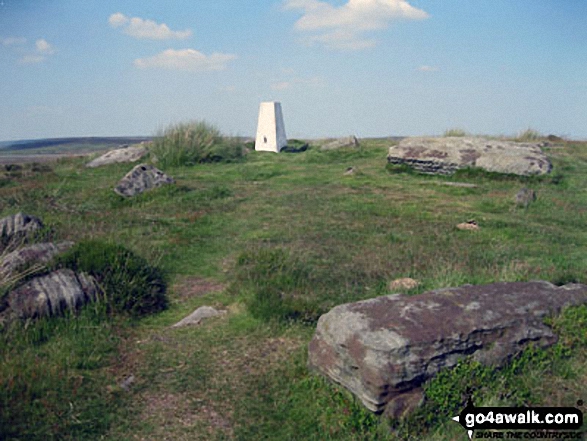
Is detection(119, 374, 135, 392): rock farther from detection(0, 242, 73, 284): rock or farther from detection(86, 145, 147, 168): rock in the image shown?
detection(86, 145, 147, 168): rock

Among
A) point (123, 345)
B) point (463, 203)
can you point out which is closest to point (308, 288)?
point (123, 345)

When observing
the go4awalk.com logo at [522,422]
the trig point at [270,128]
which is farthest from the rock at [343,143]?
the go4awalk.com logo at [522,422]

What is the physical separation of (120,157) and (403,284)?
15.8 metres

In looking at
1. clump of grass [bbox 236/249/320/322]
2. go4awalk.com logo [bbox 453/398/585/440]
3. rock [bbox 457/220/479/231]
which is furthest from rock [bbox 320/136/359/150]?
go4awalk.com logo [bbox 453/398/585/440]

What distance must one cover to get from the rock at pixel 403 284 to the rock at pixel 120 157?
1507 centimetres

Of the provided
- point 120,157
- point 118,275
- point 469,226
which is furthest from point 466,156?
point 120,157

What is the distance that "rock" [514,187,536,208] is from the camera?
428 inches

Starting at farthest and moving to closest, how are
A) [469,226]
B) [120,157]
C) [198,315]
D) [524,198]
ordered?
[120,157]
[524,198]
[469,226]
[198,315]

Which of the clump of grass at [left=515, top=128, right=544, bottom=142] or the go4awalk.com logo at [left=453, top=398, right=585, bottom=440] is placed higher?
the clump of grass at [left=515, top=128, right=544, bottom=142]

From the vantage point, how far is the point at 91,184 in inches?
571

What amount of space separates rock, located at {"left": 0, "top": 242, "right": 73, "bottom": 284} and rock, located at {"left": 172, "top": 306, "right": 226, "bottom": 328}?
180 cm

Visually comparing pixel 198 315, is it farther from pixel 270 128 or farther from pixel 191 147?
pixel 270 128

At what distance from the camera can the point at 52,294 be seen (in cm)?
543

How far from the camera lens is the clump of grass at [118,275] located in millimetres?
5809
